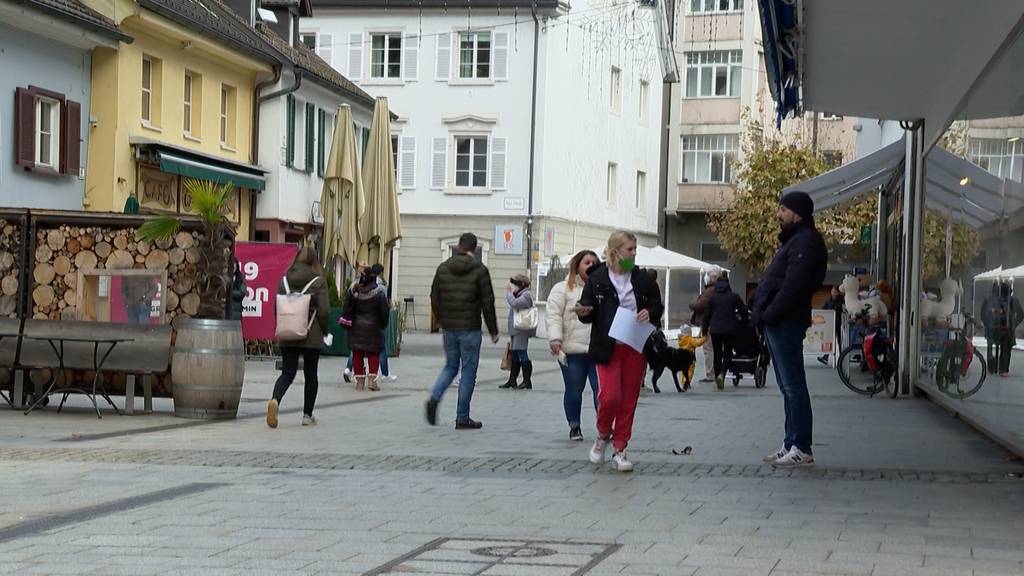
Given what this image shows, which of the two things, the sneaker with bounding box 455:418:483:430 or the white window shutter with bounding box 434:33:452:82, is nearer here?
the sneaker with bounding box 455:418:483:430

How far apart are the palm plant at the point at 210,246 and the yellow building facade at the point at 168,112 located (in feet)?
36.4

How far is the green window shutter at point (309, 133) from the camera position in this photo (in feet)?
→ 124

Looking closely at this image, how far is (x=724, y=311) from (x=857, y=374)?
3015mm

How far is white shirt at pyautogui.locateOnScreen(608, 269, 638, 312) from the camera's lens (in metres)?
11.9

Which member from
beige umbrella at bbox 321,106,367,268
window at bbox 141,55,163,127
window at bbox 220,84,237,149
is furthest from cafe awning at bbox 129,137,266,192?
beige umbrella at bbox 321,106,367,268

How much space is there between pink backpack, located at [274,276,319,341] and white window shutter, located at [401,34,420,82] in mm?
36755

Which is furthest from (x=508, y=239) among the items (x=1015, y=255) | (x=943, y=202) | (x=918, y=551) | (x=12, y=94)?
(x=918, y=551)

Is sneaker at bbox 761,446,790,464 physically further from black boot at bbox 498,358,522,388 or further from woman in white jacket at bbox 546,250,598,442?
black boot at bbox 498,358,522,388

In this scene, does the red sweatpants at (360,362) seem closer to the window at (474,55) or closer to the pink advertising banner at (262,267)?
the pink advertising banner at (262,267)

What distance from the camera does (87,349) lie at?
53.1 ft

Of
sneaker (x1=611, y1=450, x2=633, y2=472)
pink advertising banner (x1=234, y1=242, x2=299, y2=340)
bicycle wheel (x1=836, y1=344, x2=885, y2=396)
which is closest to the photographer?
sneaker (x1=611, y1=450, x2=633, y2=472)

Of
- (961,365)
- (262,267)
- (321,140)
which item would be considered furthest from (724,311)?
(321,140)

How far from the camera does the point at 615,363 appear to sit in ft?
38.8

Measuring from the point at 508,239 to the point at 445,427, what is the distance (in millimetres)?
34112
